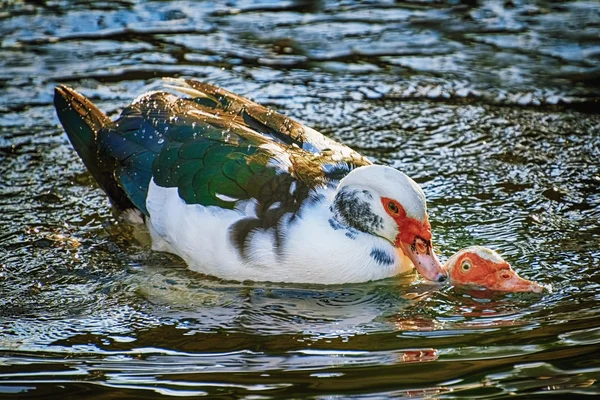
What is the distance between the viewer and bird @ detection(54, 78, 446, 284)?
204 inches

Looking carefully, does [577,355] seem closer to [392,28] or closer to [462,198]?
[462,198]

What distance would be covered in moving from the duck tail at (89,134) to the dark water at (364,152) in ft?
0.84

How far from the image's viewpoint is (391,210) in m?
5.18

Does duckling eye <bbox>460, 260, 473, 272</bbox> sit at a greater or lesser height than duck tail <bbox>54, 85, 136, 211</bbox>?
lesser

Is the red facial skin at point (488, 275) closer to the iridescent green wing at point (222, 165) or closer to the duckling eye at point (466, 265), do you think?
the duckling eye at point (466, 265)

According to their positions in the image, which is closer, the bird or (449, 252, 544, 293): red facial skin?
(449, 252, 544, 293): red facial skin

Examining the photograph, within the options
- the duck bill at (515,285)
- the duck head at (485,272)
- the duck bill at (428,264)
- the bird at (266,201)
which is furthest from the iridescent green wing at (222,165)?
the duck bill at (515,285)

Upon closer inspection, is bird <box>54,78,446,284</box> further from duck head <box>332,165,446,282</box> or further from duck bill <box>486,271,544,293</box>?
duck bill <box>486,271,544,293</box>

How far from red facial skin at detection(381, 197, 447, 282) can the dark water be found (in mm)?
143

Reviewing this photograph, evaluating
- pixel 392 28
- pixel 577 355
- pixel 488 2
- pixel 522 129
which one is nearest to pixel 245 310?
pixel 577 355

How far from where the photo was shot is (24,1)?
962cm

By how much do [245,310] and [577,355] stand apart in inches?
64.9

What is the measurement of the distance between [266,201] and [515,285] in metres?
1.33

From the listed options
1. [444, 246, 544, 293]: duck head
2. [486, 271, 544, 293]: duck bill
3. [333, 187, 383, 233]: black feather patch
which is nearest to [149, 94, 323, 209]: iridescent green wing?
[333, 187, 383, 233]: black feather patch
